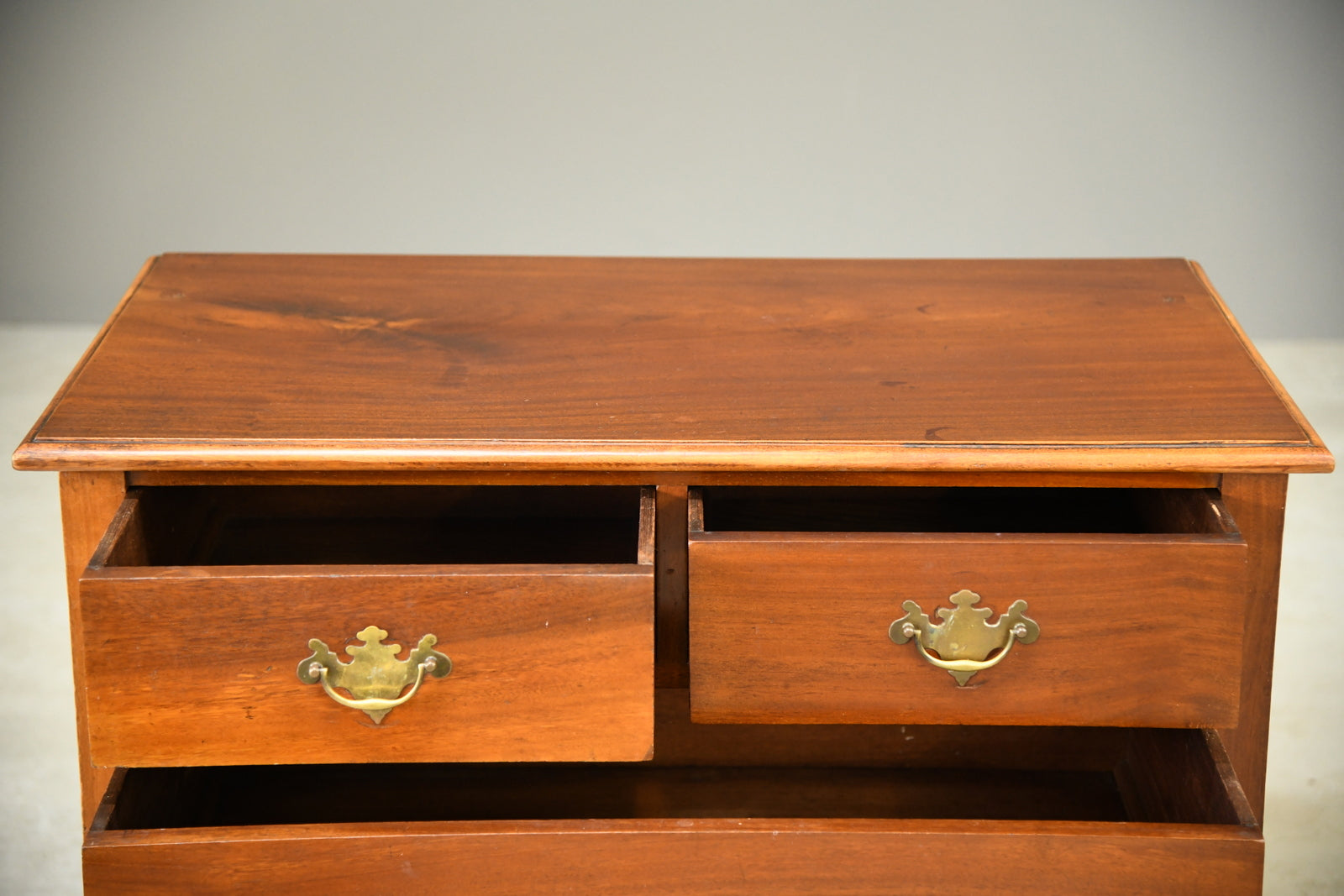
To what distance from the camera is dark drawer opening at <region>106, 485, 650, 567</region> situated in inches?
46.4

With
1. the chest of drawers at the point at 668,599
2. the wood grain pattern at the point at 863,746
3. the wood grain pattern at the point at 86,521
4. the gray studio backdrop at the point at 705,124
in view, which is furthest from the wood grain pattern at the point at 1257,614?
the gray studio backdrop at the point at 705,124

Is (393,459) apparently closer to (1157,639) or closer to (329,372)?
(329,372)

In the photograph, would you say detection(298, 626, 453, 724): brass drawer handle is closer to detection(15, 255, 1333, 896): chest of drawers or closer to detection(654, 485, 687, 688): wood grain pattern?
detection(15, 255, 1333, 896): chest of drawers

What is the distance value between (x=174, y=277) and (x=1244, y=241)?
1866 mm

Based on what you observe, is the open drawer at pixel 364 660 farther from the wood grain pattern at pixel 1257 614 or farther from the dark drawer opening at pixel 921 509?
the wood grain pattern at pixel 1257 614

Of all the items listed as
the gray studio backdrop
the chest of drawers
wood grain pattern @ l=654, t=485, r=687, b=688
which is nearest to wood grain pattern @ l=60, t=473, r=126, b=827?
the chest of drawers

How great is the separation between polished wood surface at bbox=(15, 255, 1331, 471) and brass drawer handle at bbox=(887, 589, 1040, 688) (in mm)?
92

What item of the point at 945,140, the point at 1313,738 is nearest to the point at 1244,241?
the point at 945,140

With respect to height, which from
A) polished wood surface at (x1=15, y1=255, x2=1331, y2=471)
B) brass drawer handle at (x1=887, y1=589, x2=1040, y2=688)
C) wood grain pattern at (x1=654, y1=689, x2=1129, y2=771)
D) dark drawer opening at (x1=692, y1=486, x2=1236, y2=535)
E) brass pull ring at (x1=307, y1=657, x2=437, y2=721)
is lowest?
wood grain pattern at (x1=654, y1=689, x2=1129, y2=771)

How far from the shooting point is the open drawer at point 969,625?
0.87 metres

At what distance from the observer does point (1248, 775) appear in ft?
3.32

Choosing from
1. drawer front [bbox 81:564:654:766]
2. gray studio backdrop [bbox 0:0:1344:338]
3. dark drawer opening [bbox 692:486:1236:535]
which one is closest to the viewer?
drawer front [bbox 81:564:654:766]

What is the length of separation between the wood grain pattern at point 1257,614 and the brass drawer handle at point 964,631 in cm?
18

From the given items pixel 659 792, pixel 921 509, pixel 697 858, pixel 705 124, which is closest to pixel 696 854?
pixel 697 858
